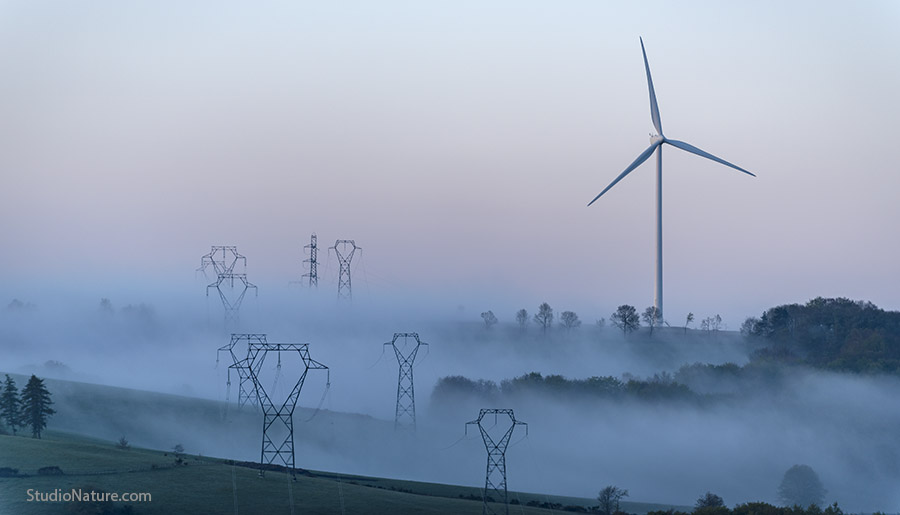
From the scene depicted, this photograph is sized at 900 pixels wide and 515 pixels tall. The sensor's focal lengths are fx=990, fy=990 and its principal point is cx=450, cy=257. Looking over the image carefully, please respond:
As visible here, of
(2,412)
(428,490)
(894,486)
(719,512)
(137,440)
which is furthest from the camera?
(894,486)

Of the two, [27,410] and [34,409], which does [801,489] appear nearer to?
[34,409]

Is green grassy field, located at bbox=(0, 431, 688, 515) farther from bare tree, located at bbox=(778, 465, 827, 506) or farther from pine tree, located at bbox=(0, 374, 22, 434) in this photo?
bare tree, located at bbox=(778, 465, 827, 506)

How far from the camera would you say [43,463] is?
118 m

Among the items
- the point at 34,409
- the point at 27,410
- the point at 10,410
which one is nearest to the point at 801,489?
the point at 34,409

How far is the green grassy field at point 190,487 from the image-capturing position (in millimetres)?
104438

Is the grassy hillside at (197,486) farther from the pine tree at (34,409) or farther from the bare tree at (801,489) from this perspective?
the bare tree at (801,489)

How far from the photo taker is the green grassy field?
10444 centimetres

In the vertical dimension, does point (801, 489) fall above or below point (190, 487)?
below

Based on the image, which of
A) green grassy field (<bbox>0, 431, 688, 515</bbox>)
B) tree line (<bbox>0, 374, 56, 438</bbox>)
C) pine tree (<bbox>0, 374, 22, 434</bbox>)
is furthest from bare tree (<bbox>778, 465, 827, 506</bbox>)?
pine tree (<bbox>0, 374, 22, 434</bbox>)

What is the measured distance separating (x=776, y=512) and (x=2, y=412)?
410 ft

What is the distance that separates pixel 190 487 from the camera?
368 feet

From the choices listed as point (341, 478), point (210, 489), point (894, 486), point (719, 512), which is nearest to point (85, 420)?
point (341, 478)

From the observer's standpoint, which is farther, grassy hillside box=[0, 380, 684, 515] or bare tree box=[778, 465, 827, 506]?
bare tree box=[778, 465, 827, 506]

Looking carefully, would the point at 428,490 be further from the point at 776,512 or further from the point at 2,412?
the point at 2,412
